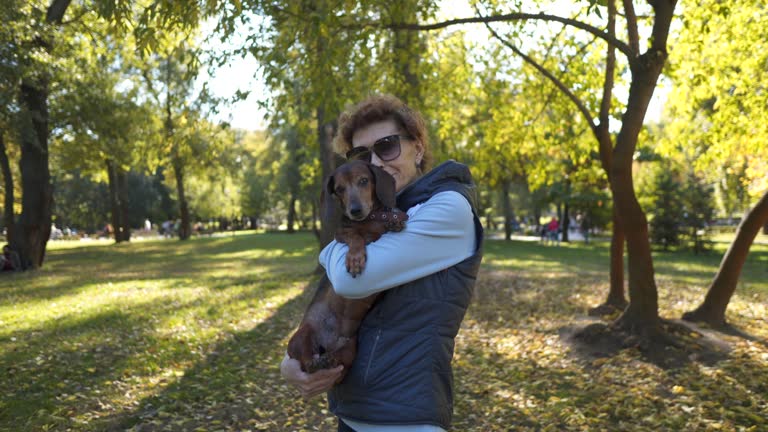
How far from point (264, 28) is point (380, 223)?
6.98m

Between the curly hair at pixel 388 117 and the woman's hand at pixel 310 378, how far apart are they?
3.48ft

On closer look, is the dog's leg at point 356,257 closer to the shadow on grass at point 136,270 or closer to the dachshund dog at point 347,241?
the dachshund dog at point 347,241

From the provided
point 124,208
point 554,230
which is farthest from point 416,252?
point 124,208

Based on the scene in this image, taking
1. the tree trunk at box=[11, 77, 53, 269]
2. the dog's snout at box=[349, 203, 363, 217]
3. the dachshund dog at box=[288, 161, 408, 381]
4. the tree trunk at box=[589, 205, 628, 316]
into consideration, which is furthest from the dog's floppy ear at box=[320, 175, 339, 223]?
the tree trunk at box=[11, 77, 53, 269]

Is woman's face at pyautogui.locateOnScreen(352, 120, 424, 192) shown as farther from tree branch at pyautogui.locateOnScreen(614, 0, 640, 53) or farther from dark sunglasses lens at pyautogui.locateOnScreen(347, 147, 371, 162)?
tree branch at pyautogui.locateOnScreen(614, 0, 640, 53)

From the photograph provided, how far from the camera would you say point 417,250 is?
2.01 metres

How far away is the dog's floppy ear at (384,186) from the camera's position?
232 cm

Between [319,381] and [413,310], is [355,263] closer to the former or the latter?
[413,310]

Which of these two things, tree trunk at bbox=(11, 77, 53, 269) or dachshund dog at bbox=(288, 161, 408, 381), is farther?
tree trunk at bbox=(11, 77, 53, 269)

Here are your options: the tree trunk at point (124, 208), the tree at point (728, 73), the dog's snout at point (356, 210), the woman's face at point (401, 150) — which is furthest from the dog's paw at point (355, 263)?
the tree trunk at point (124, 208)

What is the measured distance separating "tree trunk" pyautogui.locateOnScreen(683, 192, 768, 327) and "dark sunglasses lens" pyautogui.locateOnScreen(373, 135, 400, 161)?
29.3ft

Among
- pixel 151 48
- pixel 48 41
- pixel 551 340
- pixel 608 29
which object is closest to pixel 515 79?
pixel 608 29

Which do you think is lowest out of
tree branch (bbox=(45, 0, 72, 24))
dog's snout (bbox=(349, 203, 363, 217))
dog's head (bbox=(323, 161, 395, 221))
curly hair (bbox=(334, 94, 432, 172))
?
dog's snout (bbox=(349, 203, 363, 217))

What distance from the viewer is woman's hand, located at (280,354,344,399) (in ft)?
7.13
